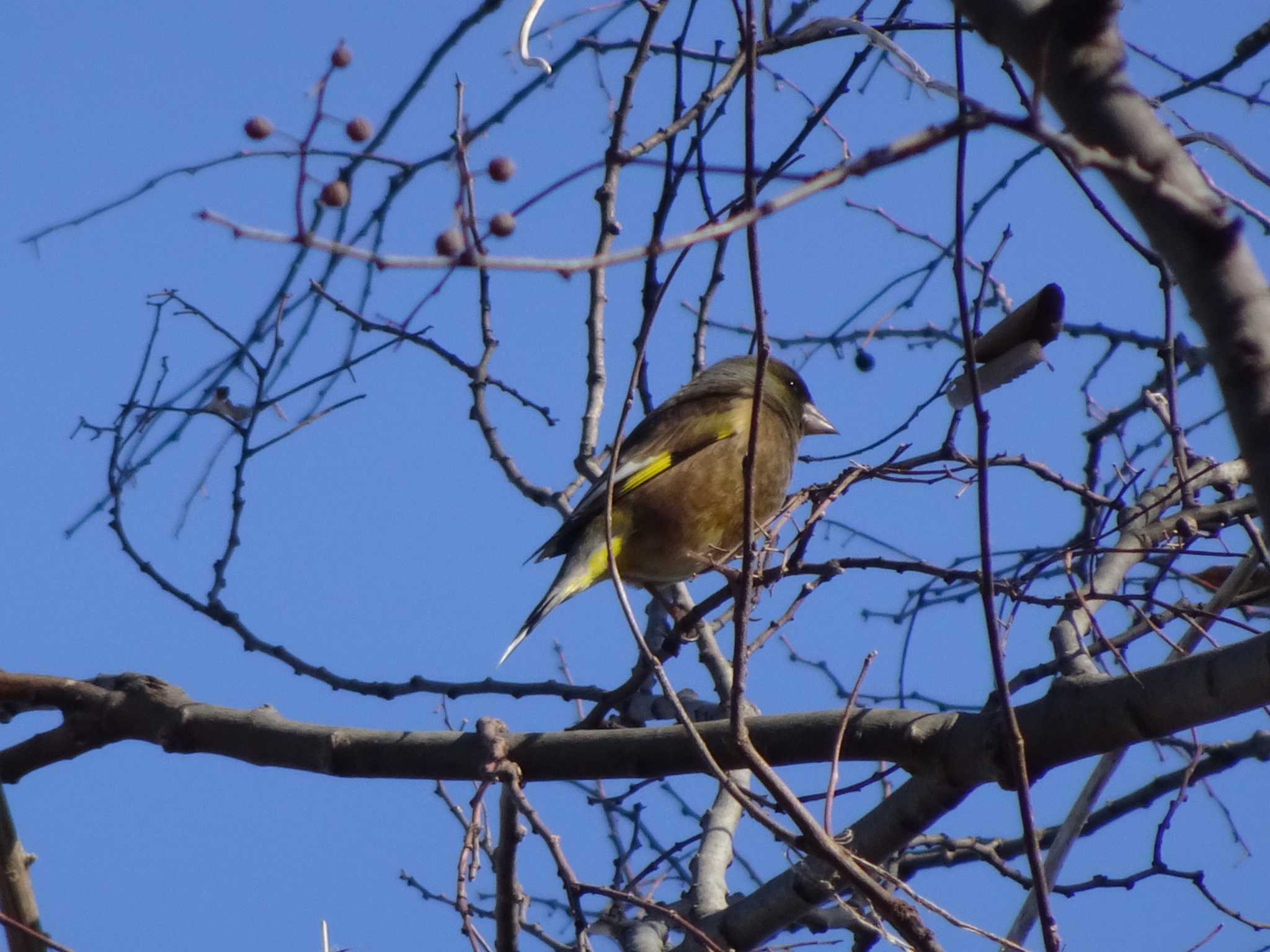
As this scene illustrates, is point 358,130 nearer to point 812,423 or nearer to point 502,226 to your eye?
point 502,226

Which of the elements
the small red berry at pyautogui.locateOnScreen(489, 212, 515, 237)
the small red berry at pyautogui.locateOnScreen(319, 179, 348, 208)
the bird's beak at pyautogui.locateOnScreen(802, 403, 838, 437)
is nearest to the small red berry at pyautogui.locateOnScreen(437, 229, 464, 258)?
the small red berry at pyautogui.locateOnScreen(489, 212, 515, 237)

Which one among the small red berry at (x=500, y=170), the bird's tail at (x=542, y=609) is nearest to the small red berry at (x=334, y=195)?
the small red berry at (x=500, y=170)

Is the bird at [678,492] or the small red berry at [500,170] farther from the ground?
the bird at [678,492]

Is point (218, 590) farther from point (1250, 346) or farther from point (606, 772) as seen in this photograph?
point (1250, 346)

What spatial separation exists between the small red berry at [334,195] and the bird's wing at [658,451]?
2333mm

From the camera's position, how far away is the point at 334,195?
292cm

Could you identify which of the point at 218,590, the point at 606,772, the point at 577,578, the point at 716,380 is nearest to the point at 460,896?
the point at 606,772

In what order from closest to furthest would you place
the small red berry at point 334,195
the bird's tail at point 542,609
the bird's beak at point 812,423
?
1. the small red berry at point 334,195
2. the bird's tail at point 542,609
3. the bird's beak at point 812,423

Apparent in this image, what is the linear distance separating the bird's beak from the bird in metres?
0.24

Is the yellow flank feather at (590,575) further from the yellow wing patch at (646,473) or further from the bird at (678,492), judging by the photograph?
the yellow wing patch at (646,473)

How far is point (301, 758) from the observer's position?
2.88 m

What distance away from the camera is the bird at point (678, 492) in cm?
509

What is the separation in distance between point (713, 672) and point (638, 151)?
6.18 feet

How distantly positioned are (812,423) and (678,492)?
146 cm
